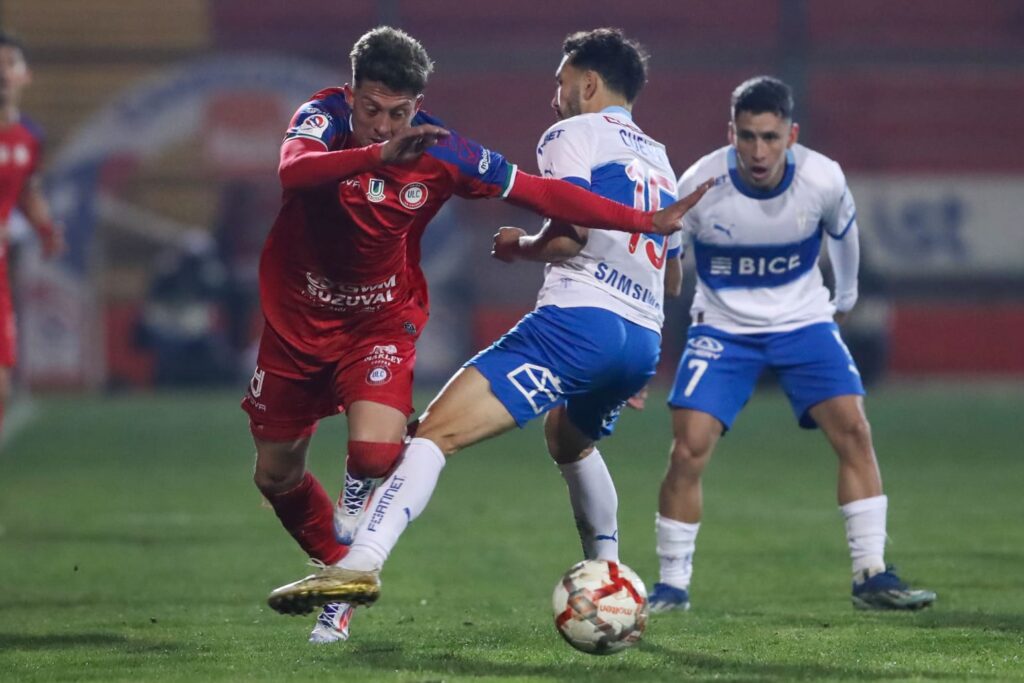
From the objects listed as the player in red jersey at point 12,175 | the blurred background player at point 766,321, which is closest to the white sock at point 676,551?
the blurred background player at point 766,321

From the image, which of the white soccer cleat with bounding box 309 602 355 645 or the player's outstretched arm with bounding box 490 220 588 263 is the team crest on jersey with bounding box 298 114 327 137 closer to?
the player's outstretched arm with bounding box 490 220 588 263

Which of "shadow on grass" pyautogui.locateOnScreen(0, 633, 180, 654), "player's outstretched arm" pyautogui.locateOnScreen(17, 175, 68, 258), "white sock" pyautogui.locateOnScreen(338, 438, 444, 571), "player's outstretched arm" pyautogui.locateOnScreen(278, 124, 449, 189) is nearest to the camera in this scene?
"player's outstretched arm" pyautogui.locateOnScreen(278, 124, 449, 189)

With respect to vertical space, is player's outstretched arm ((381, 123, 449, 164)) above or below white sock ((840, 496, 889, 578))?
above

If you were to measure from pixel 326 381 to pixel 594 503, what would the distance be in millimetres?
1105

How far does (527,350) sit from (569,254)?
362 millimetres

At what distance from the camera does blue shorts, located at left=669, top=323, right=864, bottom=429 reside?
7098 mm

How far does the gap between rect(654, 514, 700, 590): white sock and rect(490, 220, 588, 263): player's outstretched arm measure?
179cm

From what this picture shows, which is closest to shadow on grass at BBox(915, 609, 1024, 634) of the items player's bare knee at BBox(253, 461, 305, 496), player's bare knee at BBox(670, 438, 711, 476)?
player's bare knee at BBox(670, 438, 711, 476)

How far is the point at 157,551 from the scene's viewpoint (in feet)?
29.5

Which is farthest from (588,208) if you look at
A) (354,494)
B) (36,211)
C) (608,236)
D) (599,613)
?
(36,211)

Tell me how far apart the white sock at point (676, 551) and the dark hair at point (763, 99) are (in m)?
1.77

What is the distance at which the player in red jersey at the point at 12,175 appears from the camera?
9.15 m

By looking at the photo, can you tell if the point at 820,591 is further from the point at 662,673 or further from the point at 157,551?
the point at 157,551

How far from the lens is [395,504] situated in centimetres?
529
